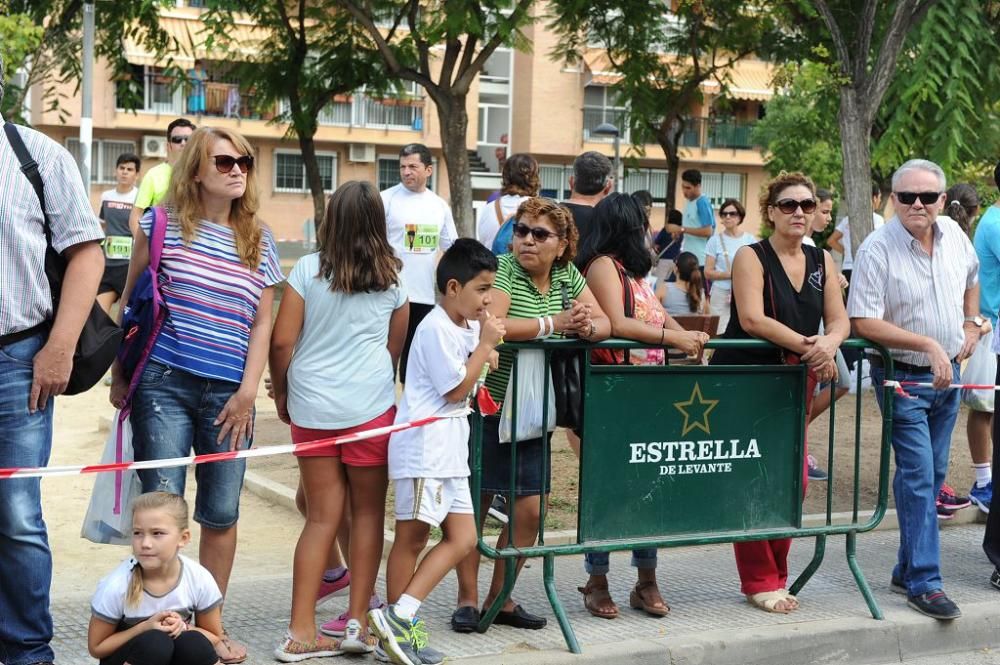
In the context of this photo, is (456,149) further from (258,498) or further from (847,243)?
(258,498)

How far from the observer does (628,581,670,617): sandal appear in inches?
245

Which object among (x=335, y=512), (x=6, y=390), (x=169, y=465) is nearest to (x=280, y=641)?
(x=335, y=512)

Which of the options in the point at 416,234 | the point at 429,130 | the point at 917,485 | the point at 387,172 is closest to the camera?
the point at 917,485

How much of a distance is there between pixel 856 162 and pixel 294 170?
4212 cm

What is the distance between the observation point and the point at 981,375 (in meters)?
8.63

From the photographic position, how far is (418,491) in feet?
17.3

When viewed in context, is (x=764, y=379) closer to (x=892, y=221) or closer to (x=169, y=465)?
(x=892, y=221)

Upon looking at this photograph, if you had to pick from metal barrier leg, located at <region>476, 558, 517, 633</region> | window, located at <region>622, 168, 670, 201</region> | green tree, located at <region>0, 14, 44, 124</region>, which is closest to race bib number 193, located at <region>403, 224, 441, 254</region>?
metal barrier leg, located at <region>476, 558, 517, 633</region>

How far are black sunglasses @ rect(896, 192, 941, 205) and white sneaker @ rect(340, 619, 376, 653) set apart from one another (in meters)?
3.27

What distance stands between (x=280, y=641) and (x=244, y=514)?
2853mm

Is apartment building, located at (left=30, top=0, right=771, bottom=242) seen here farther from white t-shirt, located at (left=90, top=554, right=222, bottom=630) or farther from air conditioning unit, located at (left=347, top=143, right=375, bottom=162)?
white t-shirt, located at (left=90, top=554, right=222, bottom=630)

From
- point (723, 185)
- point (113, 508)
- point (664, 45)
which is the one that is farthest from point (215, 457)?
point (723, 185)

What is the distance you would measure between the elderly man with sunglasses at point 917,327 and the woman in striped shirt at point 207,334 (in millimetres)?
2998

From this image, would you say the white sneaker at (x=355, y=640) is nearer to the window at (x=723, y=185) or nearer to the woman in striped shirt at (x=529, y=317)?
the woman in striped shirt at (x=529, y=317)
